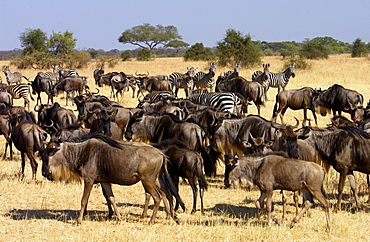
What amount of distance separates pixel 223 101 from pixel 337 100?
3657mm

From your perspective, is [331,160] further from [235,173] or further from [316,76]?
[316,76]

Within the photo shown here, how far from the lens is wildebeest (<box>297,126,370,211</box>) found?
7.83 meters

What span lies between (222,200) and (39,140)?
3.74 m

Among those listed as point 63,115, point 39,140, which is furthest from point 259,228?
point 63,115

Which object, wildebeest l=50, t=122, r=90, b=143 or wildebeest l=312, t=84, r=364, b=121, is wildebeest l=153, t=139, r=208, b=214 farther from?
wildebeest l=312, t=84, r=364, b=121

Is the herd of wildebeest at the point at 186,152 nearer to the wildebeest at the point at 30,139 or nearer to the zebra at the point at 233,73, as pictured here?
the wildebeest at the point at 30,139

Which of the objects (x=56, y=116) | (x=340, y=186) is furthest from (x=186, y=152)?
(x=56, y=116)

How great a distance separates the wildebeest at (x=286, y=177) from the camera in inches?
265

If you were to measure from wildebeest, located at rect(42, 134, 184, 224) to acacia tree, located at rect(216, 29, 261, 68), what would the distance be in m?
29.2

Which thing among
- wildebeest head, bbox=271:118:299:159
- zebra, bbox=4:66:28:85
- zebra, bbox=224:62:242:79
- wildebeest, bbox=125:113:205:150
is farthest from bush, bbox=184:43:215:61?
wildebeest head, bbox=271:118:299:159

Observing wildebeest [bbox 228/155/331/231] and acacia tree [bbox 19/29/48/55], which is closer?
wildebeest [bbox 228/155/331/231]

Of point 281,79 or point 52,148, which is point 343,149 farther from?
point 281,79

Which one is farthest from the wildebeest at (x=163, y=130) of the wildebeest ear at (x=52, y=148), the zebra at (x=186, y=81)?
the zebra at (x=186, y=81)

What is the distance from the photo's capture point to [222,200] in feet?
28.1
